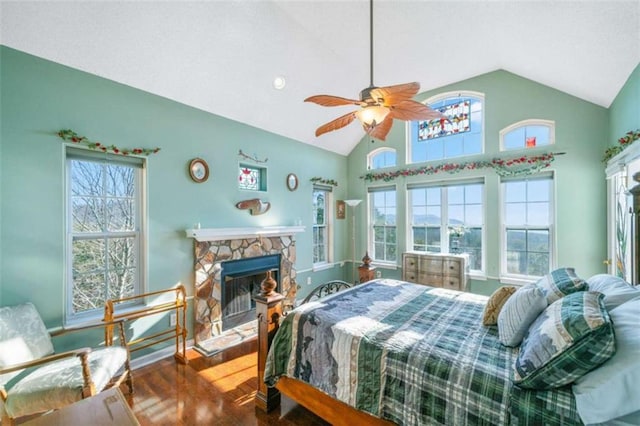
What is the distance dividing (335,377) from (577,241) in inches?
150

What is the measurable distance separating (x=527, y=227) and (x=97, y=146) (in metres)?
5.41

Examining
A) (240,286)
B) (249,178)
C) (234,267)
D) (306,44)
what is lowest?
(240,286)

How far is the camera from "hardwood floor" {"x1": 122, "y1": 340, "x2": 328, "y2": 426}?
82.5 inches

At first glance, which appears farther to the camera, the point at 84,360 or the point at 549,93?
the point at 549,93

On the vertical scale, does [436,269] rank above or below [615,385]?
below

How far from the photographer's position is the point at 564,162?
3658 mm

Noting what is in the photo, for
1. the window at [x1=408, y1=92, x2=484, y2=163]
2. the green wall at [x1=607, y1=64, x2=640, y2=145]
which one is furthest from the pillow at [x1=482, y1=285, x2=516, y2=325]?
the window at [x1=408, y1=92, x2=484, y2=163]

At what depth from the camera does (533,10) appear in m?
2.32

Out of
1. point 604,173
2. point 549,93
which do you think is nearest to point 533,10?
point 549,93

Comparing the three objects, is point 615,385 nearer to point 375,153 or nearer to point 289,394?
point 289,394

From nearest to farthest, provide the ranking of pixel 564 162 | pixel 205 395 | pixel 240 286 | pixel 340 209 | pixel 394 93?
pixel 394 93, pixel 205 395, pixel 564 162, pixel 240 286, pixel 340 209

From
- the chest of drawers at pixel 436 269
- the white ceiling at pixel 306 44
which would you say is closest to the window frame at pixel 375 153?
the white ceiling at pixel 306 44

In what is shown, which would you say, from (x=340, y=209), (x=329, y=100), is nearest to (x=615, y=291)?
(x=329, y=100)

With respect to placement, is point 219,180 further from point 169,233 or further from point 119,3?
point 119,3
